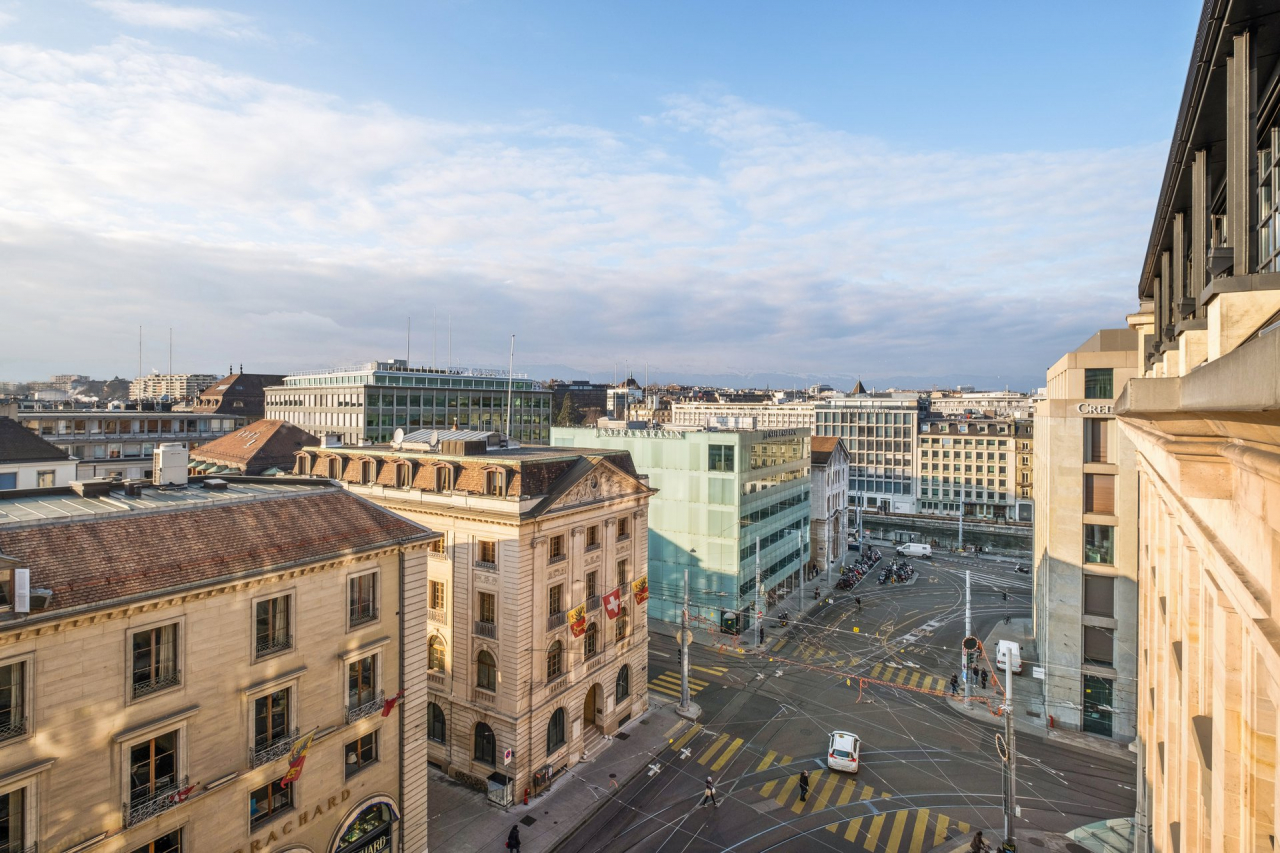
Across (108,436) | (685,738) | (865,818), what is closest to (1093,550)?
(865,818)

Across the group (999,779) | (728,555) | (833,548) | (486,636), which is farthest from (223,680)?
(833,548)

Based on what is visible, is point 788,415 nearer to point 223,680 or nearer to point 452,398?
point 452,398

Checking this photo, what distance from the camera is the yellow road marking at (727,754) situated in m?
38.1

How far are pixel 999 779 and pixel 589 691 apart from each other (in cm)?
2430

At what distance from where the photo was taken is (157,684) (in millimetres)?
20047

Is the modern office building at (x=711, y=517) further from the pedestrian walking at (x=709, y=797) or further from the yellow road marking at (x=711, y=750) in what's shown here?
the pedestrian walking at (x=709, y=797)

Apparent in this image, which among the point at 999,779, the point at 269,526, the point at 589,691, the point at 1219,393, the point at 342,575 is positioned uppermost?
→ the point at 1219,393

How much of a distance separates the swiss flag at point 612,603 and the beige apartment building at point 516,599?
0.28 ft

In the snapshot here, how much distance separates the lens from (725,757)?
39.0m

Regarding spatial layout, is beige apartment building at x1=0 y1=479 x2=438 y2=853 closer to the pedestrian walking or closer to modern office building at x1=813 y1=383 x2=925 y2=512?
the pedestrian walking

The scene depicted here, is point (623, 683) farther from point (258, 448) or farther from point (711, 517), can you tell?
point (258, 448)

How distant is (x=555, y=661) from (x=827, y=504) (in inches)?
2192

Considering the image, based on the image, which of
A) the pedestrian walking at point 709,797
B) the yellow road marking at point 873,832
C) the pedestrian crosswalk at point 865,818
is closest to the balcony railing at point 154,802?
the pedestrian walking at point 709,797

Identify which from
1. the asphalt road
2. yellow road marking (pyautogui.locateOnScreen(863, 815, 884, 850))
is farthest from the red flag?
yellow road marking (pyautogui.locateOnScreen(863, 815, 884, 850))
